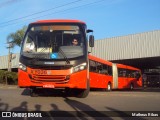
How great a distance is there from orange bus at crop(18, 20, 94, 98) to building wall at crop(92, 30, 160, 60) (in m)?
23.7

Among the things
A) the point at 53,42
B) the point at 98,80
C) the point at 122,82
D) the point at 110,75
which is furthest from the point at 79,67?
the point at 122,82

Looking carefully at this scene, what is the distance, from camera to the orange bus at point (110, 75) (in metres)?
23.1

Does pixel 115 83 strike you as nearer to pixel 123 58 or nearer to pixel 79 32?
pixel 123 58

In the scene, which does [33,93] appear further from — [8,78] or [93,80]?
[8,78]

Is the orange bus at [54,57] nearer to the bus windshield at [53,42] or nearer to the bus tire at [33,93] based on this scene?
the bus windshield at [53,42]

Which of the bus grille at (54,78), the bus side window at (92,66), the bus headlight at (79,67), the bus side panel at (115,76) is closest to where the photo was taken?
the bus grille at (54,78)

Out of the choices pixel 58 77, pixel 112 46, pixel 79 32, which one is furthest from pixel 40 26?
pixel 112 46

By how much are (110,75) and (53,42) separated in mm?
14094

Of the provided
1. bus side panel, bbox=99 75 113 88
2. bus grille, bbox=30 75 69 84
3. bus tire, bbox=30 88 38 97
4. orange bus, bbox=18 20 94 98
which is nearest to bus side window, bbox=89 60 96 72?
bus side panel, bbox=99 75 113 88

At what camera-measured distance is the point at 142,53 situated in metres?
38.5

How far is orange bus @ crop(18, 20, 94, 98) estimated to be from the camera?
13508mm

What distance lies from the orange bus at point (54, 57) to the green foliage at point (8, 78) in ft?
82.5

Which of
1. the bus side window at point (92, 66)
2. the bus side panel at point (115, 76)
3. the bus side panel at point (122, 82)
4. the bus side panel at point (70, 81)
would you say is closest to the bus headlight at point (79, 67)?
the bus side panel at point (70, 81)

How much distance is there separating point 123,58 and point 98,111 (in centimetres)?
3068
